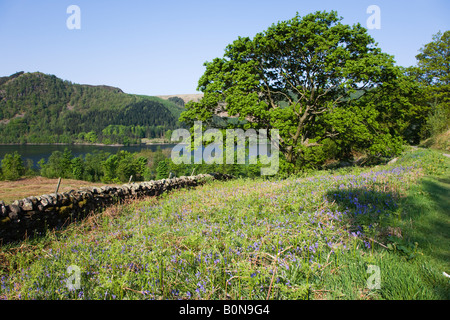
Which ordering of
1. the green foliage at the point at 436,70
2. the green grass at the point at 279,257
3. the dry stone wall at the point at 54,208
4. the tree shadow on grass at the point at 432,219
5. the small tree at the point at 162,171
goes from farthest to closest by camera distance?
the small tree at the point at 162,171
the green foliage at the point at 436,70
the dry stone wall at the point at 54,208
the tree shadow on grass at the point at 432,219
the green grass at the point at 279,257

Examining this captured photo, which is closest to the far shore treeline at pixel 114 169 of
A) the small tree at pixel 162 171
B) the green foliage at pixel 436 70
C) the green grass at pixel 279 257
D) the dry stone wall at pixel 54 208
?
the small tree at pixel 162 171

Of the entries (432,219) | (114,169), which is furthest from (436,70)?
(114,169)

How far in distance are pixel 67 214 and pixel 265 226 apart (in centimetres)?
876

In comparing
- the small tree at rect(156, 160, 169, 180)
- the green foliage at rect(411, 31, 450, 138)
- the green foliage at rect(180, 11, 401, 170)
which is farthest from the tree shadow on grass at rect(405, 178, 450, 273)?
the small tree at rect(156, 160, 169, 180)

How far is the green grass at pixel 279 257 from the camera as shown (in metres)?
2.98

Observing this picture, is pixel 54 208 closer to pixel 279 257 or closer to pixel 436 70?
pixel 279 257

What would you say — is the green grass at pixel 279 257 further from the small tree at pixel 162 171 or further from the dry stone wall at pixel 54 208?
the small tree at pixel 162 171

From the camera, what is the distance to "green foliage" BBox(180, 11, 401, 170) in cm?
1658

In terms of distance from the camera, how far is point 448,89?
41906mm

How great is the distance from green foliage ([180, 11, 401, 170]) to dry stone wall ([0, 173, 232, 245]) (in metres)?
8.61

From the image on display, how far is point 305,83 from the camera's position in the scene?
66.0 feet

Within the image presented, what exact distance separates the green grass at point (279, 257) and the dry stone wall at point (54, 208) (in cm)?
121

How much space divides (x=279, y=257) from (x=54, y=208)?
30.5 feet

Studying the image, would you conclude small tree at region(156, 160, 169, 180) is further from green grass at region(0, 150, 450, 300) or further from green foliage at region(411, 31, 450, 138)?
green grass at region(0, 150, 450, 300)
